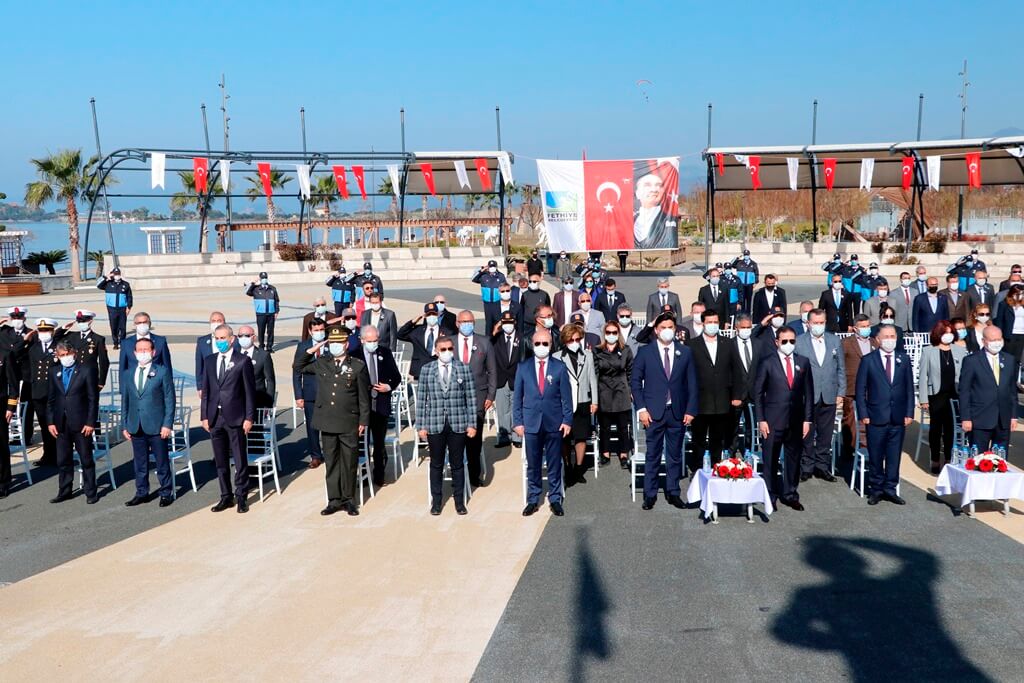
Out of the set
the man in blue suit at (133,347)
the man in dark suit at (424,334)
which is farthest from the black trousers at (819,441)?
the man in blue suit at (133,347)

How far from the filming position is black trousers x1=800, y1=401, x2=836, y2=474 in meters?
9.41

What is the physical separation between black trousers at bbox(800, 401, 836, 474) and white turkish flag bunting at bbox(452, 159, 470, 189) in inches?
1100

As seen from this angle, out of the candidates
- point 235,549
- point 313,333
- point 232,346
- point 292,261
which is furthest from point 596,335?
point 292,261

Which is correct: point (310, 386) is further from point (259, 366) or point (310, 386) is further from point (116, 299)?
point (116, 299)

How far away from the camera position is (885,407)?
8.70 meters

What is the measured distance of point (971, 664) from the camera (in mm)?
5461

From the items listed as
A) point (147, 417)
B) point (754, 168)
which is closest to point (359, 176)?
point (754, 168)

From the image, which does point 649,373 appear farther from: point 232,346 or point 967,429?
point 232,346

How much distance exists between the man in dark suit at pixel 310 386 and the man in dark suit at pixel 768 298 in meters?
7.60

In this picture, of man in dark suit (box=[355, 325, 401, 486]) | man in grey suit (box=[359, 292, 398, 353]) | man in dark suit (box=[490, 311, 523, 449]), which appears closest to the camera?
man in dark suit (box=[355, 325, 401, 486])

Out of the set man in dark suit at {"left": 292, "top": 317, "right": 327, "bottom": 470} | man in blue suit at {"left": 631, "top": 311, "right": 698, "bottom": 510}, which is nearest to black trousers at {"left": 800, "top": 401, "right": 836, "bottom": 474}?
man in blue suit at {"left": 631, "top": 311, "right": 698, "bottom": 510}

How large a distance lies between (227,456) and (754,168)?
29.9 metres

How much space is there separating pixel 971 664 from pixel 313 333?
6.81 metres

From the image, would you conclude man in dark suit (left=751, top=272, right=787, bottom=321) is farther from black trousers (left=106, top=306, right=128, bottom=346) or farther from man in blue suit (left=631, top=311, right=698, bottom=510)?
black trousers (left=106, top=306, right=128, bottom=346)
